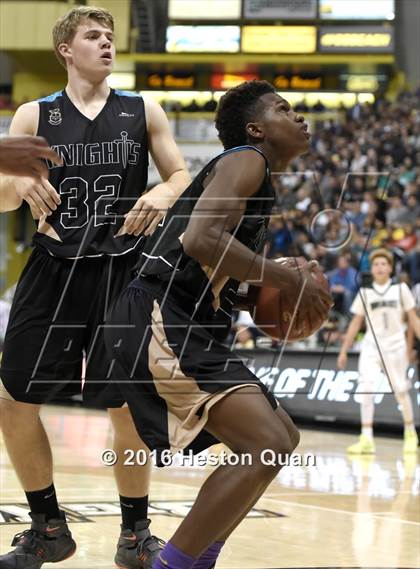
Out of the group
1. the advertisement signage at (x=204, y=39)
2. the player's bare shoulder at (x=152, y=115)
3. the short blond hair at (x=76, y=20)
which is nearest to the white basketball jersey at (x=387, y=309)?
the player's bare shoulder at (x=152, y=115)

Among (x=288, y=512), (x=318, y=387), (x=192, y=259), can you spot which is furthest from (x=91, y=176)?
(x=318, y=387)

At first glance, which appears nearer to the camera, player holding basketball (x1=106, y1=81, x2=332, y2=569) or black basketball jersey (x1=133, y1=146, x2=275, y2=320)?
player holding basketball (x1=106, y1=81, x2=332, y2=569)

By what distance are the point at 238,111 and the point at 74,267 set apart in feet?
3.46

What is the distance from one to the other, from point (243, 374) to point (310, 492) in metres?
3.76

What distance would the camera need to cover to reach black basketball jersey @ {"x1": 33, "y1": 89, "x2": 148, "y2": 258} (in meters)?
4.38

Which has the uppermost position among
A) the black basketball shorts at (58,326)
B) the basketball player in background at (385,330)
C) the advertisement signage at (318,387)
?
the black basketball shorts at (58,326)

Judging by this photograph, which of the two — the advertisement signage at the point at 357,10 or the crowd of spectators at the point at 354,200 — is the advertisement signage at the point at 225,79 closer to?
the advertisement signage at the point at 357,10

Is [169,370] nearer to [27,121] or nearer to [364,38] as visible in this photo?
[27,121]

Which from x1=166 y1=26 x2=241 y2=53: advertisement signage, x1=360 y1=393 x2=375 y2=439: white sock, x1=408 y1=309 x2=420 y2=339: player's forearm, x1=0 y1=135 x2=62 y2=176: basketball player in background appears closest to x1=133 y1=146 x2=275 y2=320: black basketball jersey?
x1=0 y1=135 x2=62 y2=176: basketball player in background

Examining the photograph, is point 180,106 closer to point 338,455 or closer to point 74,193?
point 338,455

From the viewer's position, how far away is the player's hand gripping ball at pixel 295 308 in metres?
3.50

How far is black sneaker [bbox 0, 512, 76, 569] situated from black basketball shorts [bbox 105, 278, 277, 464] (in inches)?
44.0

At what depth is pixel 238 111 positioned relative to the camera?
12.5 ft

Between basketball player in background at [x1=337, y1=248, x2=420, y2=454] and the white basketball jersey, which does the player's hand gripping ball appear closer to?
basketball player in background at [x1=337, y1=248, x2=420, y2=454]
